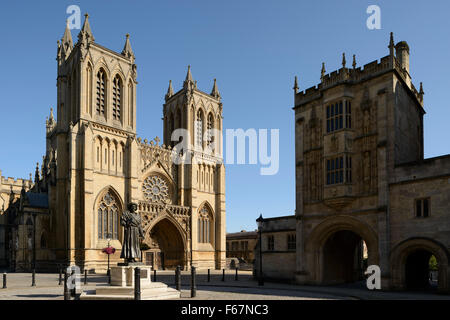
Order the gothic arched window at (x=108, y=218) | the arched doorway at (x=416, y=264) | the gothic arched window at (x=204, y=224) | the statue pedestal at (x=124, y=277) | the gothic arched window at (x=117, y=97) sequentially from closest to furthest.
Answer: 1. the statue pedestal at (x=124, y=277)
2. the arched doorway at (x=416, y=264)
3. the gothic arched window at (x=108, y=218)
4. the gothic arched window at (x=117, y=97)
5. the gothic arched window at (x=204, y=224)

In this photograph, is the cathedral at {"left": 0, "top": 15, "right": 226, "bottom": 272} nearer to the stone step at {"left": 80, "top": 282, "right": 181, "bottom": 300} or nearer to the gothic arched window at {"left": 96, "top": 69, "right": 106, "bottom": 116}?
the gothic arched window at {"left": 96, "top": 69, "right": 106, "bottom": 116}

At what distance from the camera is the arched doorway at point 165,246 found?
167 ft

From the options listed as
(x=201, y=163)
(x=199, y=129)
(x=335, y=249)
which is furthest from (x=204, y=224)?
(x=335, y=249)

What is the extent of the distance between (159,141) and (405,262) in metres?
36.5

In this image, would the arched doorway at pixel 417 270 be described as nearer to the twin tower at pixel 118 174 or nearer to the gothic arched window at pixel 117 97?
the twin tower at pixel 118 174

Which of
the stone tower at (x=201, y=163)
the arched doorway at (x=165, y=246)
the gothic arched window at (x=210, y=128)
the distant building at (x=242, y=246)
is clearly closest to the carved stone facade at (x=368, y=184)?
the arched doorway at (x=165, y=246)

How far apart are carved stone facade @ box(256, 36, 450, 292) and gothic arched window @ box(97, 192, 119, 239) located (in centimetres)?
2083

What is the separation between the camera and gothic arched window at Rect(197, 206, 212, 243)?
54.2 metres

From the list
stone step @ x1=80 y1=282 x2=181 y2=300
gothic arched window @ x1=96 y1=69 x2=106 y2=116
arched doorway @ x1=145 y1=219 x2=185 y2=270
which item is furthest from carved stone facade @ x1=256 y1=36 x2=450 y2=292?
gothic arched window @ x1=96 y1=69 x2=106 y2=116

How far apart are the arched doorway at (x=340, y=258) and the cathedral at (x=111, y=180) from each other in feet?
79.8

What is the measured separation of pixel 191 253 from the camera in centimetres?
5103
